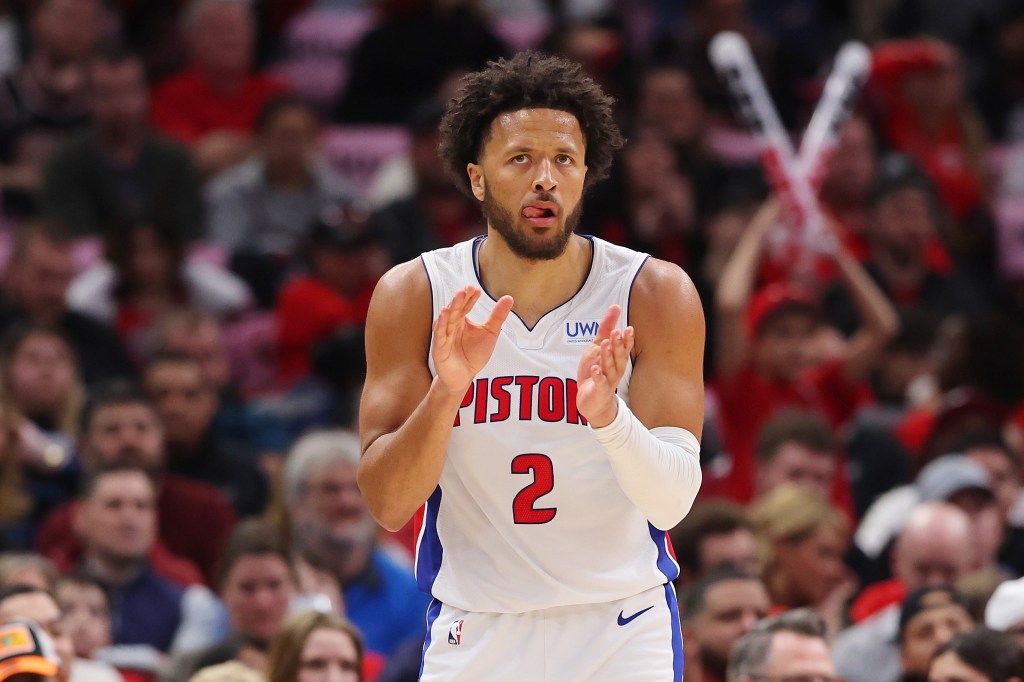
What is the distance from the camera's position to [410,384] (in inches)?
182

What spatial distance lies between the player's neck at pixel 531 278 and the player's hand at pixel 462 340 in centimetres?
34

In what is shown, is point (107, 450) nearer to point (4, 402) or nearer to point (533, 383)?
point (4, 402)

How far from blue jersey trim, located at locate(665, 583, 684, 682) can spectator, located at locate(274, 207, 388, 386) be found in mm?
5357

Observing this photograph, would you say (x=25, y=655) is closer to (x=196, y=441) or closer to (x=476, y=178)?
(x=476, y=178)

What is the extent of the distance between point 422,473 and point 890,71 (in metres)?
8.72

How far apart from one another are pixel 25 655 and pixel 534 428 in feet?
5.92

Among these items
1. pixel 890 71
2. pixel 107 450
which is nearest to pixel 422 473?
pixel 107 450

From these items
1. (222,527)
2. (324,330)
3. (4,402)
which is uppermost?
(324,330)

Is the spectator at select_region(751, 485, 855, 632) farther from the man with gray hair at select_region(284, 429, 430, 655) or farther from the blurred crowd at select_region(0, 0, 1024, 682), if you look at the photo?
the man with gray hair at select_region(284, 429, 430, 655)

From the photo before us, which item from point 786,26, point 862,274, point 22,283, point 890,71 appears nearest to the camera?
point 22,283

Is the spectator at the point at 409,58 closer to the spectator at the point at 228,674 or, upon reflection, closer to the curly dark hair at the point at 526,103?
the spectator at the point at 228,674

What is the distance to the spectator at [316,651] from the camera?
6.55 metres

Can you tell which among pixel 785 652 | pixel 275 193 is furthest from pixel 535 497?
pixel 275 193

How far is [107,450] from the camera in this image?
27.6 feet
